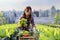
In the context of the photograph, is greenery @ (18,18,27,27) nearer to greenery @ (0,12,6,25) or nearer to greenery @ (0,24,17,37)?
greenery @ (0,24,17,37)

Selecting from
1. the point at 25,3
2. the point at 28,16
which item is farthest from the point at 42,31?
the point at 25,3

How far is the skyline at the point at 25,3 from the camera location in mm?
1881

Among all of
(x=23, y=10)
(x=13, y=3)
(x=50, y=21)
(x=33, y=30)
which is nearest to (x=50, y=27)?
(x=50, y=21)

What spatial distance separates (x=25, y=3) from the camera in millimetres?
1877

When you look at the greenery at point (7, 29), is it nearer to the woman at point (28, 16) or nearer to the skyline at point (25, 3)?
the woman at point (28, 16)

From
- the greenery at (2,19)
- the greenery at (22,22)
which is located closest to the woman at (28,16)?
the greenery at (22,22)

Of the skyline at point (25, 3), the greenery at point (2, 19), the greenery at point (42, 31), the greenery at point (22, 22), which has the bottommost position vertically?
the greenery at point (42, 31)

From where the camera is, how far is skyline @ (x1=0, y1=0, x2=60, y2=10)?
1.88 metres

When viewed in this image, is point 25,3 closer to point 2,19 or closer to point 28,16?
point 28,16

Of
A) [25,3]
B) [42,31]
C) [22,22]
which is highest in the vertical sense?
[25,3]

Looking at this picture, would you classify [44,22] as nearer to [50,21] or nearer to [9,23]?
[50,21]

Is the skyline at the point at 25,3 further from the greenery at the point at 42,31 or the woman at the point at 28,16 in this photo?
the greenery at the point at 42,31

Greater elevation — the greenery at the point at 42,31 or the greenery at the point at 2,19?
the greenery at the point at 2,19

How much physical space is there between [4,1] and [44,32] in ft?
1.83
